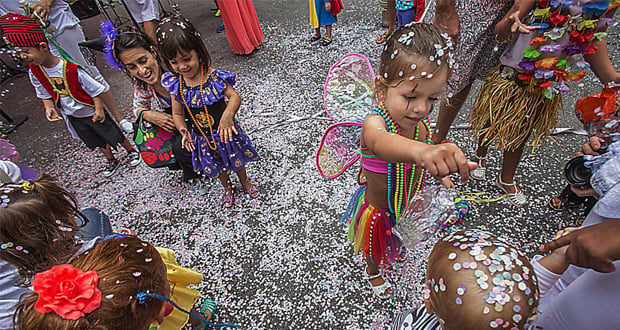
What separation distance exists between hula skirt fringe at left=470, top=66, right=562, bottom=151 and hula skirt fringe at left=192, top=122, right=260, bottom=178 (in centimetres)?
158

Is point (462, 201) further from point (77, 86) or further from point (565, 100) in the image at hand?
point (77, 86)

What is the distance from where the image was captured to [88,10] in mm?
5457

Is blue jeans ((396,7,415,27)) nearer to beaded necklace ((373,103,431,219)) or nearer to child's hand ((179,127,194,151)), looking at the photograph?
beaded necklace ((373,103,431,219))

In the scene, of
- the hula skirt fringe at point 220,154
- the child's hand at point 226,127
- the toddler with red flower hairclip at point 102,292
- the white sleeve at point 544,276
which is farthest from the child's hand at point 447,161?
the hula skirt fringe at point 220,154

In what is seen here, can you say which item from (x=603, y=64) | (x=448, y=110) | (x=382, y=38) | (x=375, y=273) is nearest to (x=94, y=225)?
(x=375, y=273)

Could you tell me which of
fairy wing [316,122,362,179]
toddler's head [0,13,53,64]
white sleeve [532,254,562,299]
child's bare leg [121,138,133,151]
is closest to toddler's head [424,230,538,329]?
white sleeve [532,254,562,299]

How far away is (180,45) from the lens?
162 centimetres

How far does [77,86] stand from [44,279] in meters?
2.04

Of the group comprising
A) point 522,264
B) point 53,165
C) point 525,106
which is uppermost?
point 522,264

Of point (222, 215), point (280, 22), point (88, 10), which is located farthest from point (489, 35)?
point (88, 10)

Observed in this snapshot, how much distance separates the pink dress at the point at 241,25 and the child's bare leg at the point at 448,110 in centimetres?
285

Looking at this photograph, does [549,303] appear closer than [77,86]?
Yes

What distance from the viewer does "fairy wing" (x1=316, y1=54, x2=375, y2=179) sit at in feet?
4.53

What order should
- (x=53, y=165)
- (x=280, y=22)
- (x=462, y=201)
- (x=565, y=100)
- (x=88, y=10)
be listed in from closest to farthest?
(x=462, y=201)
(x=565, y=100)
(x=53, y=165)
(x=280, y=22)
(x=88, y=10)
